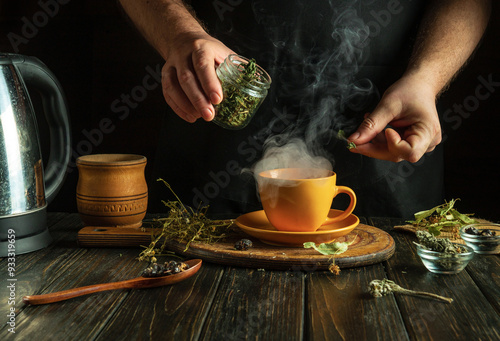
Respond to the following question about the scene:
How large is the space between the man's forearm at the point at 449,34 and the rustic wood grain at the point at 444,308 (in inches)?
30.9

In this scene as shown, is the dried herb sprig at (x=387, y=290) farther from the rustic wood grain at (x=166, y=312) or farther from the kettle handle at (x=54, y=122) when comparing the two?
the kettle handle at (x=54, y=122)

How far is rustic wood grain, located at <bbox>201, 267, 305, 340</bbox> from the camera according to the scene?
791 mm

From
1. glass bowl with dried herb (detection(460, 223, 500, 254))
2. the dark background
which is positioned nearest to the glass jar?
glass bowl with dried herb (detection(460, 223, 500, 254))

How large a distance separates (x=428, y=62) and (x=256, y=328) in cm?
116

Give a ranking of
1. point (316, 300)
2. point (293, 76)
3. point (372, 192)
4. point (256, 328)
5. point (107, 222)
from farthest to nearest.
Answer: point (372, 192) < point (293, 76) < point (107, 222) < point (316, 300) < point (256, 328)

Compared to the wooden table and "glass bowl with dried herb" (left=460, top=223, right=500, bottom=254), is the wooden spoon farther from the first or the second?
"glass bowl with dried herb" (left=460, top=223, right=500, bottom=254)

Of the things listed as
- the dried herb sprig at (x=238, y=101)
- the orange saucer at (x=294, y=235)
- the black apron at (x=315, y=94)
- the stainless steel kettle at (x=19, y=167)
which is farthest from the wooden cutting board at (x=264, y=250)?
the black apron at (x=315, y=94)

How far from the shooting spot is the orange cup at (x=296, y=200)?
3.84 feet

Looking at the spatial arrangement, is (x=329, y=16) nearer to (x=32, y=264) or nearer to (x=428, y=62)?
(x=428, y=62)

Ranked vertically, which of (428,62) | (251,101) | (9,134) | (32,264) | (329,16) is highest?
(329,16)

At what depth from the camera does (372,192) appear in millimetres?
1874

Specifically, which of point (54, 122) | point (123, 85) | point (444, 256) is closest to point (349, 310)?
point (444, 256)

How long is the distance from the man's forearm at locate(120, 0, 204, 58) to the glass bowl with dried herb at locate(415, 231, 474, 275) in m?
0.88

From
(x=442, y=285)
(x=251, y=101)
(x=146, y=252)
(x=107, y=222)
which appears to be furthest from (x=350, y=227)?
(x=107, y=222)
